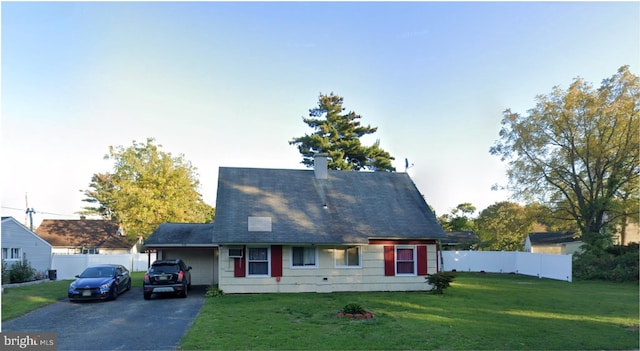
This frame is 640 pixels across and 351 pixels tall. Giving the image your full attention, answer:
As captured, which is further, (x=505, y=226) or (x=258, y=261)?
(x=505, y=226)

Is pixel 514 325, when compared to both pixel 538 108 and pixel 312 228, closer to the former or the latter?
pixel 312 228

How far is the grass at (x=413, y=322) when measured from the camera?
9.62m

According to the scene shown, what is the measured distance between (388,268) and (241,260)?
641 centimetres

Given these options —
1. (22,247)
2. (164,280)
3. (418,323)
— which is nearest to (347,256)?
(164,280)

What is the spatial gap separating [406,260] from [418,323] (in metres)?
8.61

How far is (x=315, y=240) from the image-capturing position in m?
19.0

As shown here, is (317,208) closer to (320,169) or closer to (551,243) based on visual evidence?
(320,169)

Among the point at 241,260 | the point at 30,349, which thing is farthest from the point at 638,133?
the point at 30,349

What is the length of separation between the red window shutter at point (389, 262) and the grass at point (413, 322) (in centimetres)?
120

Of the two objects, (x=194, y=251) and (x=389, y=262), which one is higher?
(x=194, y=251)

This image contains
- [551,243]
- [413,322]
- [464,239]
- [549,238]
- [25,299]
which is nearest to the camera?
[413,322]

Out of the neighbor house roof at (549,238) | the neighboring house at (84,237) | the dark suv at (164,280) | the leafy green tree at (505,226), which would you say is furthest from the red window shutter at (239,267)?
the neighbor house roof at (549,238)

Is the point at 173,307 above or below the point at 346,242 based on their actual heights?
below

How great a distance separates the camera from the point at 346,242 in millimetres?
19047
